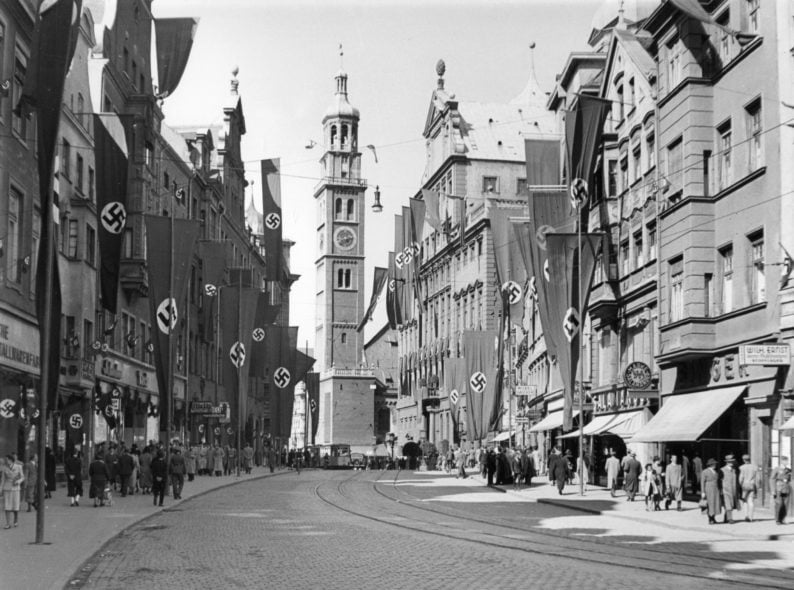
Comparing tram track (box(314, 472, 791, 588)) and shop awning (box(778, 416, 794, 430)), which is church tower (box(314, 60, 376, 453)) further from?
shop awning (box(778, 416, 794, 430))

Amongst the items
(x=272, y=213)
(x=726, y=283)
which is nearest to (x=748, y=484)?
(x=726, y=283)

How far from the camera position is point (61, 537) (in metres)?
22.1

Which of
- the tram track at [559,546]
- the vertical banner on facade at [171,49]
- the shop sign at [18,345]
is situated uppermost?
the vertical banner on facade at [171,49]

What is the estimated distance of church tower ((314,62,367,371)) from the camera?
147 metres

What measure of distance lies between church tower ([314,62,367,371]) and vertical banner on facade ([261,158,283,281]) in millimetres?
91618

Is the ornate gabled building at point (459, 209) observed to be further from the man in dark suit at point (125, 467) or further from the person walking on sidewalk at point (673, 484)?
the person walking on sidewalk at point (673, 484)

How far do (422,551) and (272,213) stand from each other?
33.9 m

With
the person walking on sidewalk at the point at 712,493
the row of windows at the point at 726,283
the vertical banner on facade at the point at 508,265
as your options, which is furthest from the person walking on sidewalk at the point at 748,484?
the vertical banner on facade at the point at 508,265

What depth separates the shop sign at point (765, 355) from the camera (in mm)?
27844

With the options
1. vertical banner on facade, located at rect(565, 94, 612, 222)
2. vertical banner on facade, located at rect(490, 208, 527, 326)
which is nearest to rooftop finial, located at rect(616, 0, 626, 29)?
vertical banner on facade, located at rect(490, 208, 527, 326)

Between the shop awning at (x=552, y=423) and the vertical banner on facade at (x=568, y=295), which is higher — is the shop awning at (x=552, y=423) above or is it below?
below

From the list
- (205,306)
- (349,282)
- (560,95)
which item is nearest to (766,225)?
(560,95)

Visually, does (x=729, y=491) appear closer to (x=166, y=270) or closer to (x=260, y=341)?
(x=166, y=270)

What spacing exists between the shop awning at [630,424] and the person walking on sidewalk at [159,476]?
15219 millimetres
